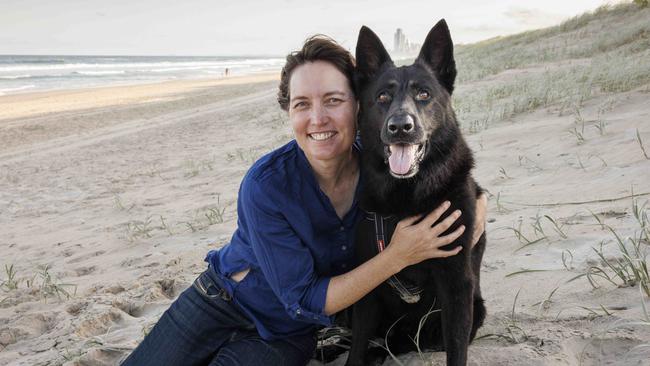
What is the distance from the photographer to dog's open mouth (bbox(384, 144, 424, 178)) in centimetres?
215

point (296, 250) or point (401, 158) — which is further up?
point (401, 158)

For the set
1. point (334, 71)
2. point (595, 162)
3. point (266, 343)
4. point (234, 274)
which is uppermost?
point (334, 71)

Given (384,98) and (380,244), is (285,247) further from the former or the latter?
(384,98)

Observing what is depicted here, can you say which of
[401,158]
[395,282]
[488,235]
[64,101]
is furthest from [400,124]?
[64,101]

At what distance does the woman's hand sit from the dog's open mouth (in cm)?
20

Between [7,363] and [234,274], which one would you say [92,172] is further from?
[234,274]

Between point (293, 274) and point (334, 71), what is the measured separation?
2.93ft

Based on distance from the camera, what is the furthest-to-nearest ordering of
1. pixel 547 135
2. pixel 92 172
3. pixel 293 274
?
1. pixel 92 172
2. pixel 547 135
3. pixel 293 274

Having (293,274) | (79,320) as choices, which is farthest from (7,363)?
(293,274)

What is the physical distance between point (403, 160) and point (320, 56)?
595 mm

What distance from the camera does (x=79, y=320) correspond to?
299cm

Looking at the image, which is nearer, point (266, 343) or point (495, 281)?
point (266, 343)

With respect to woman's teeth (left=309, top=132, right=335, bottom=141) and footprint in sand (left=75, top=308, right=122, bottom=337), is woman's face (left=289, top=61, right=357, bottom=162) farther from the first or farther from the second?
footprint in sand (left=75, top=308, right=122, bottom=337)

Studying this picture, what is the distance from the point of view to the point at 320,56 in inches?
92.6
